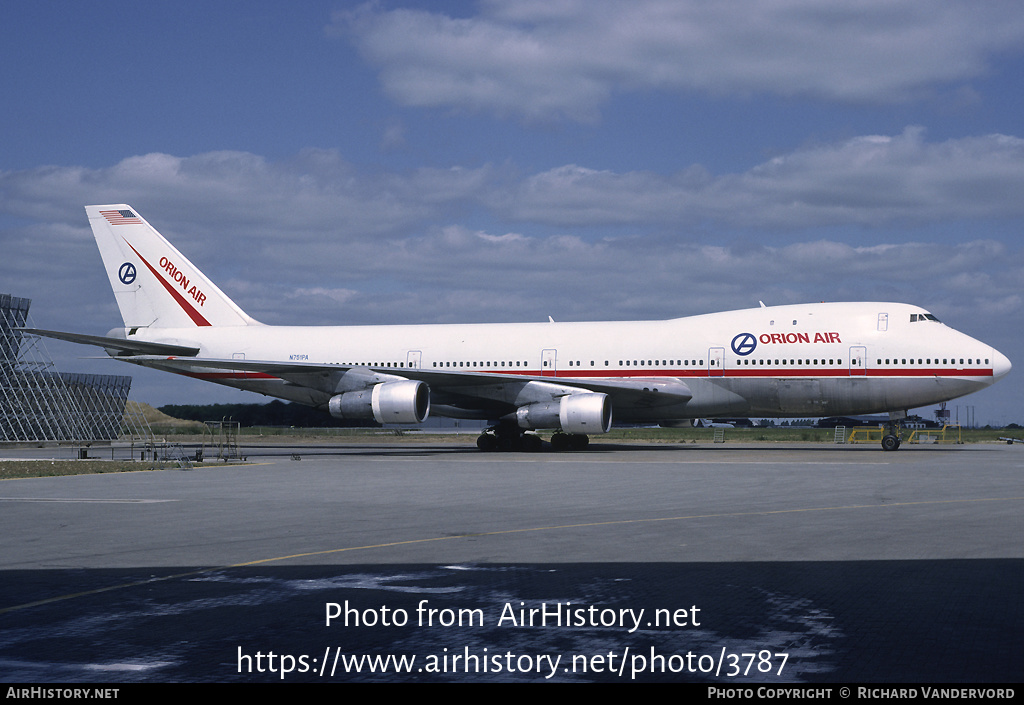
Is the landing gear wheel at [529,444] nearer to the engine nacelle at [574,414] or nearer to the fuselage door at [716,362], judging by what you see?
the engine nacelle at [574,414]

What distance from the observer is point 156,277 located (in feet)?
131

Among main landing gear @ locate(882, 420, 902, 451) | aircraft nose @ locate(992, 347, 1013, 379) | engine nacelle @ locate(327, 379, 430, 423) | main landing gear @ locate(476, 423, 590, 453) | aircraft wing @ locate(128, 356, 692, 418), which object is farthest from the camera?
main landing gear @ locate(476, 423, 590, 453)

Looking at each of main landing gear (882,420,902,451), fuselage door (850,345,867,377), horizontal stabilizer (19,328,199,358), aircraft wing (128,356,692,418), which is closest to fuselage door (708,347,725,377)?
aircraft wing (128,356,692,418)

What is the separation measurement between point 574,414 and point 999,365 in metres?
13.7

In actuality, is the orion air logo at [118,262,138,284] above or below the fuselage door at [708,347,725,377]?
above

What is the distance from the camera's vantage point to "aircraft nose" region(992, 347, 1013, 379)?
30.1 m

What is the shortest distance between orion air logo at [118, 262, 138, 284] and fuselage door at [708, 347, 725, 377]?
24.4 metres

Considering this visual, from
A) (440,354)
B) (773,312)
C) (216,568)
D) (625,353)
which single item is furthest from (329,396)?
(216,568)

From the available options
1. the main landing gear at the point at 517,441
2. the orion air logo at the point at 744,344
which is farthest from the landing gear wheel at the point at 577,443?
the orion air logo at the point at 744,344

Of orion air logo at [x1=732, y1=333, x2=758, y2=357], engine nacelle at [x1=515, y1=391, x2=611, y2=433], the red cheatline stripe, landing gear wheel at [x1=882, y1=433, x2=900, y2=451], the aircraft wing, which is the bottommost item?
landing gear wheel at [x1=882, y1=433, x2=900, y2=451]

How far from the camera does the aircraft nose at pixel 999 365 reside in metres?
30.1

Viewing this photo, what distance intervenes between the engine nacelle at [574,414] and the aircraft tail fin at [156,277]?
48.8 feet

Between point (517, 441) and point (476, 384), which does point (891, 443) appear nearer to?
point (517, 441)

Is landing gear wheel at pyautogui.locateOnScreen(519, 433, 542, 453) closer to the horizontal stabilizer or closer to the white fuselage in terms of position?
the white fuselage
